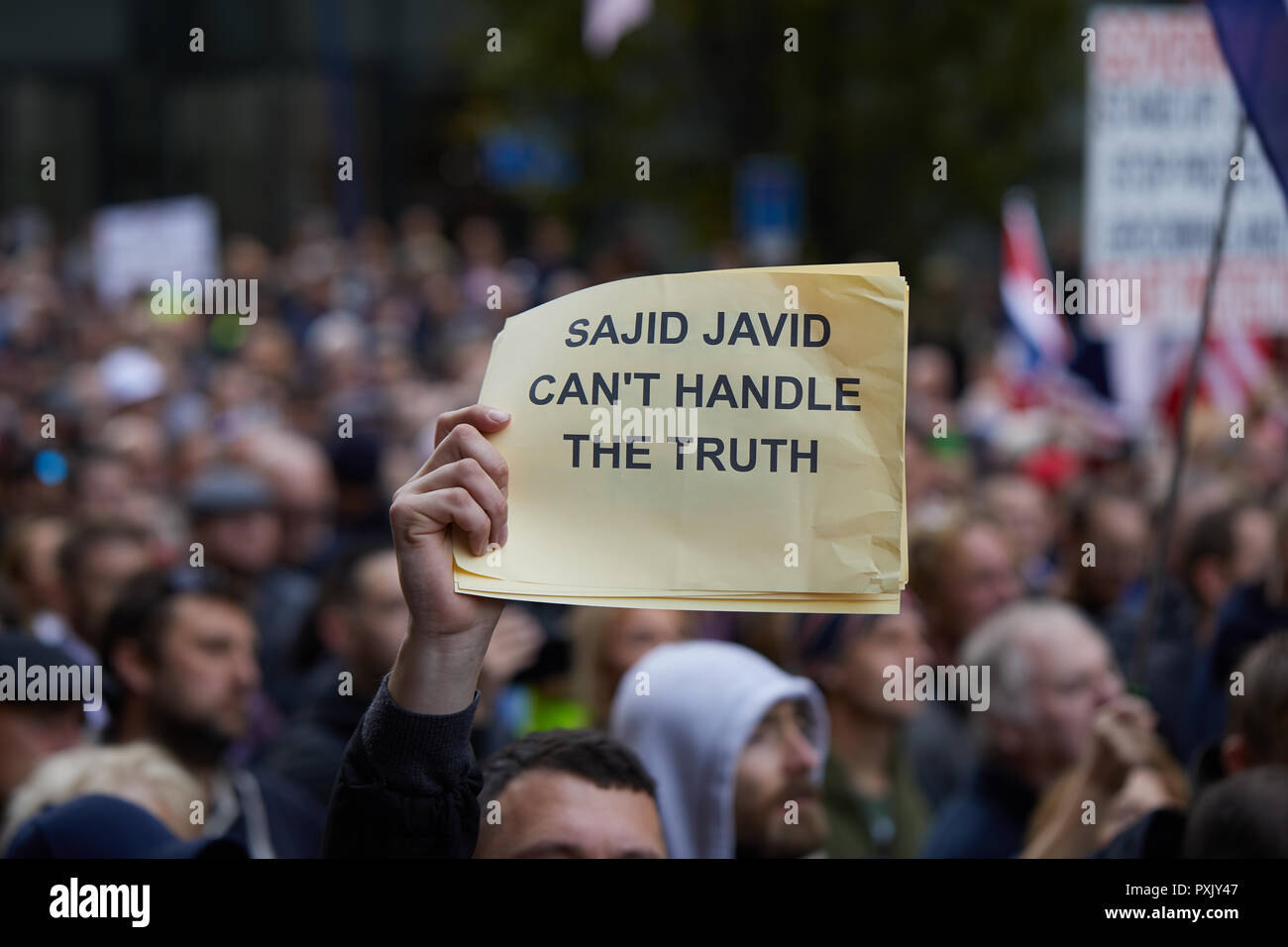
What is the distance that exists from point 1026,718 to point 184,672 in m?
2.02

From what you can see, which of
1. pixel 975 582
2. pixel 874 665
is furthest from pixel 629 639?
pixel 975 582

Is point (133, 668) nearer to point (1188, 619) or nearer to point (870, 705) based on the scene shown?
point (870, 705)

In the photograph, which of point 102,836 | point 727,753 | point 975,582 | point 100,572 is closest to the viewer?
point 102,836

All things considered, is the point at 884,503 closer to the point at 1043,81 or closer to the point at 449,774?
the point at 449,774

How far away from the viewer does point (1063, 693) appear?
12.8 ft

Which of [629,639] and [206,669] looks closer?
[629,639]

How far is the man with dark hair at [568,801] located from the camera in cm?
246

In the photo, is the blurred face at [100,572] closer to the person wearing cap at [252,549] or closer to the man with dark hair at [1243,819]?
the person wearing cap at [252,549]

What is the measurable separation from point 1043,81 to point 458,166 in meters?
9.72

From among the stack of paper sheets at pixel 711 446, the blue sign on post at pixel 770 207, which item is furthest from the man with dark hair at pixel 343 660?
the blue sign on post at pixel 770 207

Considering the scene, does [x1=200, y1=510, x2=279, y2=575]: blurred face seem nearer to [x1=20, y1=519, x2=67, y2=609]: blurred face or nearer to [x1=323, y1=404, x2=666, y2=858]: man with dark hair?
[x1=20, y1=519, x2=67, y2=609]: blurred face

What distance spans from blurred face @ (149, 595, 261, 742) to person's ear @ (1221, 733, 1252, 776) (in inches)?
91.5

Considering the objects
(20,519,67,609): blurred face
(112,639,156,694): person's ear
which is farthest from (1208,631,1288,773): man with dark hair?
(20,519,67,609): blurred face

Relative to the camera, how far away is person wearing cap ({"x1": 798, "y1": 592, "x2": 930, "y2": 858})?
14.1ft
